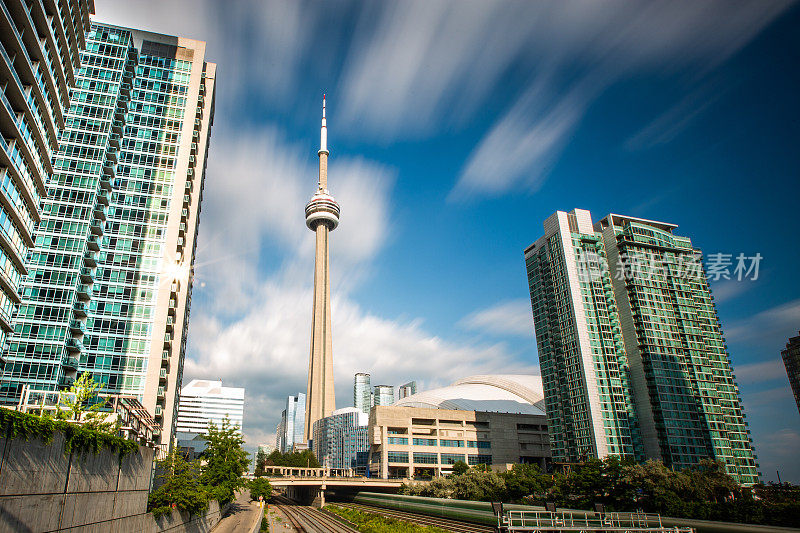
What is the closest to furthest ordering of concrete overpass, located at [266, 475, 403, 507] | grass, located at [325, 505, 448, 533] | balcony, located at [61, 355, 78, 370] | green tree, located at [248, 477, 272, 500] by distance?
1. grass, located at [325, 505, 448, 533]
2. balcony, located at [61, 355, 78, 370]
3. green tree, located at [248, 477, 272, 500]
4. concrete overpass, located at [266, 475, 403, 507]

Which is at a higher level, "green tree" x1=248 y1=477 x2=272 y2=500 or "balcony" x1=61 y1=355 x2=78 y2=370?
"balcony" x1=61 y1=355 x2=78 y2=370

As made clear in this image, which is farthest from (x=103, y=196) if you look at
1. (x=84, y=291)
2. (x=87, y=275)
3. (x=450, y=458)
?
(x=450, y=458)

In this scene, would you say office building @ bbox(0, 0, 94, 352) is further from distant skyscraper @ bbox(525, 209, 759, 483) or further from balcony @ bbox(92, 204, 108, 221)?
distant skyscraper @ bbox(525, 209, 759, 483)

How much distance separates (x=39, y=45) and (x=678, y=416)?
12104 cm

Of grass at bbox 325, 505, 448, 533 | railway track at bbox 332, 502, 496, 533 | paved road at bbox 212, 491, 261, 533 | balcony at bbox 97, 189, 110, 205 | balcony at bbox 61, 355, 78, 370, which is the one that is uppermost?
balcony at bbox 97, 189, 110, 205

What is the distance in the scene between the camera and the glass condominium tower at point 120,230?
72.0 metres

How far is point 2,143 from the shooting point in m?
38.1

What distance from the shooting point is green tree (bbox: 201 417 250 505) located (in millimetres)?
65250

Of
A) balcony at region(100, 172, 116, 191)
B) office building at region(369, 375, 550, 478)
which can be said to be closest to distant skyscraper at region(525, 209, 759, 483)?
office building at region(369, 375, 550, 478)

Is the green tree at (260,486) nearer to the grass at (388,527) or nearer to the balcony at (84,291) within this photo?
the grass at (388,527)

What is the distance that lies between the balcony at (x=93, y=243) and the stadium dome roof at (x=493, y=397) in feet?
382

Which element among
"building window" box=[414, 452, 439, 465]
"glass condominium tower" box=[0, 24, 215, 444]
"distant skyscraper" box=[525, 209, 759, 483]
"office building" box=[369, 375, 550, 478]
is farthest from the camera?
"building window" box=[414, 452, 439, 465]

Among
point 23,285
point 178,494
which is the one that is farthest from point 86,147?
point 178,494

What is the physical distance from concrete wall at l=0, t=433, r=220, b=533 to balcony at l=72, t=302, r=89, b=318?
171 feet
